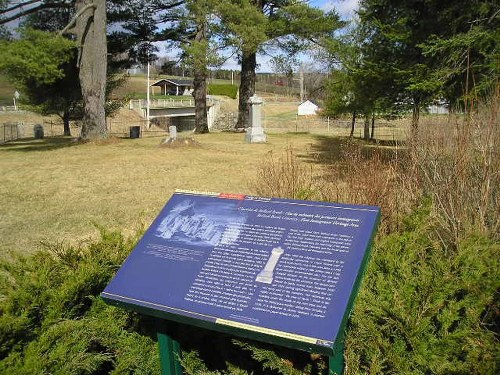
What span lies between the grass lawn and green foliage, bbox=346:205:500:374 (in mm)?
2371

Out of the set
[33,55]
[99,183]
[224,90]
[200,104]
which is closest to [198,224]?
[99,183]

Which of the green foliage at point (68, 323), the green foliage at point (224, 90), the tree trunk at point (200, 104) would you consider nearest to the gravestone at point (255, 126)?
the tree trunk at point (200, 104)

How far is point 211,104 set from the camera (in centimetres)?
5059

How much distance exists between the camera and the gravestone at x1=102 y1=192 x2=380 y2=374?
84.2 inches

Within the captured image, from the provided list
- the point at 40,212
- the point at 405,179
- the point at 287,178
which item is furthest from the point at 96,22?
the point at 405,179

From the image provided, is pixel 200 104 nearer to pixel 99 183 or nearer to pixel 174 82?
pixel 99 183

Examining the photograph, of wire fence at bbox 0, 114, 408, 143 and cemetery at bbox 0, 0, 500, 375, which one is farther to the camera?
wire fence at bbox 0, 114, 408, 143

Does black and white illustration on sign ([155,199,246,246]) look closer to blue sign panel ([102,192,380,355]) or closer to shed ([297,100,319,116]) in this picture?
blue sign panel ([102,192,380,355])

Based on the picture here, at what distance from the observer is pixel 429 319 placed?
238 cm

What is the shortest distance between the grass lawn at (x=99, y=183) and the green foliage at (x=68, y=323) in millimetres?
677

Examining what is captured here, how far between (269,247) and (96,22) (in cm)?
1779

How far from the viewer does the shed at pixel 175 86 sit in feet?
268

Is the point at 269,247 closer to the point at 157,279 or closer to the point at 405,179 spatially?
the point at 157,279

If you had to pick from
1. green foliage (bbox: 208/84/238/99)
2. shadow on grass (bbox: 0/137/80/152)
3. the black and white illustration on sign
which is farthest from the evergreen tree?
green foliage (bbox: 208/84/238/99)
